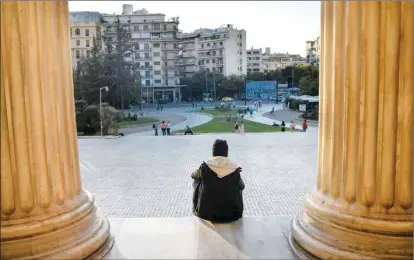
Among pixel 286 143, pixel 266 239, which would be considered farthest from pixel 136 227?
pixel 286 143

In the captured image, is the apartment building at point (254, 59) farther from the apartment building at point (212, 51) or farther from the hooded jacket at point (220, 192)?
the hooded jacket at point (220, 192)

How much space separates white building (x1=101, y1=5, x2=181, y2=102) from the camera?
83.0 m

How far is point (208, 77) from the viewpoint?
81312 mm

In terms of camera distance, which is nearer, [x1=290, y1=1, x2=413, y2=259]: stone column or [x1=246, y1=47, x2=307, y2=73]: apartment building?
[x1=290, y1=1, x2=413, y2=259]: stone column

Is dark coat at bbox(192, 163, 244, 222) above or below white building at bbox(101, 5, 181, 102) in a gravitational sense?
below

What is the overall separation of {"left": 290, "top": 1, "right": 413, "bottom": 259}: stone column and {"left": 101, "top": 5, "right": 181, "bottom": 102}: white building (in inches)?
3141

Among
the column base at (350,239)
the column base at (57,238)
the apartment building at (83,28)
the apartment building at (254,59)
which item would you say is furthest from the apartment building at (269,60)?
the column base at (57,238)

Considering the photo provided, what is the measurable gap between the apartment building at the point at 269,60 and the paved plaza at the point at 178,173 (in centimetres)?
10214

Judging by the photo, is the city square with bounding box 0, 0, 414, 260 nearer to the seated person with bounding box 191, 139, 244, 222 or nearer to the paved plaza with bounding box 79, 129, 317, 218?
the seated person with bounding box 191, 139, 244, 222

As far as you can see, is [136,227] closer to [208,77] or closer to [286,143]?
[286,143]

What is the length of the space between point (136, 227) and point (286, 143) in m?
14.4

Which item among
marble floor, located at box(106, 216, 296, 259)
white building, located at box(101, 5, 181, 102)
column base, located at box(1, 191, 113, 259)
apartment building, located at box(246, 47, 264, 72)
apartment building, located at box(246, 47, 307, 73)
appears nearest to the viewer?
column base, located at box(1, 191, 113, 259)

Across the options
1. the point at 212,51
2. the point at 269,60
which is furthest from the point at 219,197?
the point at 269,60

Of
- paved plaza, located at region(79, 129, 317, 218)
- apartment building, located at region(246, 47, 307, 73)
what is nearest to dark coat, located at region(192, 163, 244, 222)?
paved plaza, located at region(79, 129, 317, 218)
